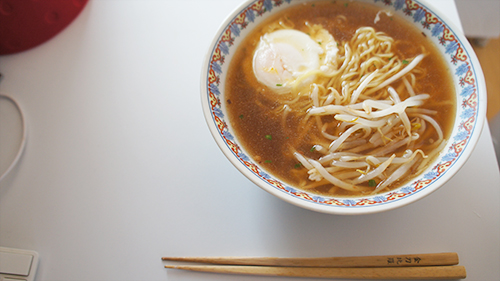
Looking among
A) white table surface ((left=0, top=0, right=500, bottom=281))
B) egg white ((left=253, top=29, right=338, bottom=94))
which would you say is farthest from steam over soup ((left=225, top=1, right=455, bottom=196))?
white table surface ((left=0, top=0, right=500, bottom=281))

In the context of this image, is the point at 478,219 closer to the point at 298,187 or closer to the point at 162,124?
the point at 298,187

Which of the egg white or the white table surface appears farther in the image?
the egg white

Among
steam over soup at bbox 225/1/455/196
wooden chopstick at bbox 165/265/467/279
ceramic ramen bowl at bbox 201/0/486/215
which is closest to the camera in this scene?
ceramic ramen bowl at bbox 201/0/486/215

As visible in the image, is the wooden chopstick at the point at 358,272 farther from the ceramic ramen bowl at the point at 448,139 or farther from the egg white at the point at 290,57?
the egg white at the point at 290,57

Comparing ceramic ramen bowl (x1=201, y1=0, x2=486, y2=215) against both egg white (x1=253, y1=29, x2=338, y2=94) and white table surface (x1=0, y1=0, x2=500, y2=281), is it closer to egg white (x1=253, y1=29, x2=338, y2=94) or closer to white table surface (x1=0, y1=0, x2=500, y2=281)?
egg white (x1=253, y1=29, x2=338, y2=94)

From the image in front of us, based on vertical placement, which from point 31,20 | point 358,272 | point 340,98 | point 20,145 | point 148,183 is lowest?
point 358,272

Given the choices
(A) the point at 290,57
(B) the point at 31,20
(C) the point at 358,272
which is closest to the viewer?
(C) the point at 358,272

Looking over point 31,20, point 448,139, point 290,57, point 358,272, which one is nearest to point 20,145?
point 31,20

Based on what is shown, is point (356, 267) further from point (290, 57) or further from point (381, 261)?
point (290, 57)
